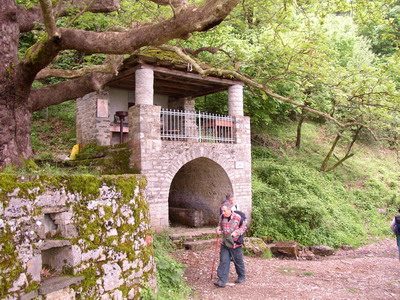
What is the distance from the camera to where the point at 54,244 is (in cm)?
→ 386

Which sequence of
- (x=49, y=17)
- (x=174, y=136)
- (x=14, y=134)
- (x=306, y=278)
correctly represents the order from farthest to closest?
(x=174, y=136)
(x=306, y=278)
(x=14, y=134)
(x=49, y=17)

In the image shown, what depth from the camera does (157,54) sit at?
33.8 ft

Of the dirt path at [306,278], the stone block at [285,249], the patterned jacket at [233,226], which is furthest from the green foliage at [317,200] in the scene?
the patterned jacket at [233,226]

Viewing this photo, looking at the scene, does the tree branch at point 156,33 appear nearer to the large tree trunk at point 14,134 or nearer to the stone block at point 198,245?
the large tree trunk at point 14,134

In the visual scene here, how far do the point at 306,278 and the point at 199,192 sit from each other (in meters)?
5.53

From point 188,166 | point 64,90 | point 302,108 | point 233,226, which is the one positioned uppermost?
point 302,108

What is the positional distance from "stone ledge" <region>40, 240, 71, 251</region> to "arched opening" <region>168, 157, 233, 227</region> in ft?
24.4

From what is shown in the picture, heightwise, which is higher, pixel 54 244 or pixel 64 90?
pixel 64 90

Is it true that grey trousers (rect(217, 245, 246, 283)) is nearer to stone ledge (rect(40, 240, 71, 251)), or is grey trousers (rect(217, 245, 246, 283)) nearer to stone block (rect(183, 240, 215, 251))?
stone block (rect(183, 240, 215, 251))

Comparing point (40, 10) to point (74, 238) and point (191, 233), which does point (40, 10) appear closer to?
point (74, 238)

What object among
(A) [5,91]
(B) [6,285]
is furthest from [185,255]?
(B) [6,285]

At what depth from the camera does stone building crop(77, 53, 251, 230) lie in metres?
9.71

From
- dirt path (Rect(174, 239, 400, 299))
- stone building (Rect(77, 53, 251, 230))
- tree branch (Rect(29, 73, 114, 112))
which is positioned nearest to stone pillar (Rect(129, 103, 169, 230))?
stone building (Rect(77, 53, 251, 230))

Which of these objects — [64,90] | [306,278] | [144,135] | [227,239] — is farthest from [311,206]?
[64,90]
